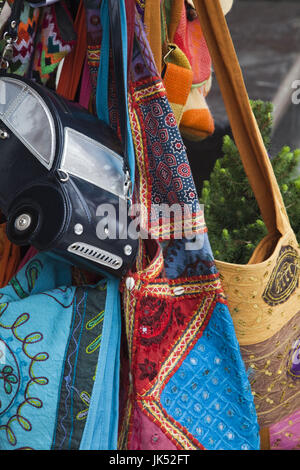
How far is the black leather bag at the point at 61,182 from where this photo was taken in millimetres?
562

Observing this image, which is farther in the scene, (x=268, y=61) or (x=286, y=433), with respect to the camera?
(x=268, y=61)

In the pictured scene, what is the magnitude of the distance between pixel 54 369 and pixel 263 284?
334 millimetres

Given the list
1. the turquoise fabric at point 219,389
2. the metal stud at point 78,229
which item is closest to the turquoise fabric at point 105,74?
the metal stud at point 78,229

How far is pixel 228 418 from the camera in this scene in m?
0.69

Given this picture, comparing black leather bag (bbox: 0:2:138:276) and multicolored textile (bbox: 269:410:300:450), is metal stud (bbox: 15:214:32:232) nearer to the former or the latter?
black leather bag (bbox: 0:2:138:276)

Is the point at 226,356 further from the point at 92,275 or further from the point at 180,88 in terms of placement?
the point at 180,88

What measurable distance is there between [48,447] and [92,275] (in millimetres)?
221

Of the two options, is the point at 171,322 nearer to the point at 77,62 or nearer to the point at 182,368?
the point at 182,368

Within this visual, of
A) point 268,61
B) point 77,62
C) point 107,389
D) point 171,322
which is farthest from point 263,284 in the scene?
point 268,61

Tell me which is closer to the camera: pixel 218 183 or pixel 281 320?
pixel 281 320

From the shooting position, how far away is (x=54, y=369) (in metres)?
0.60

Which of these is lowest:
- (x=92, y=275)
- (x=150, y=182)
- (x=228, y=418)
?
(x=228, y=418)

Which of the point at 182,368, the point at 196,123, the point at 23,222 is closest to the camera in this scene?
the point at 23,222

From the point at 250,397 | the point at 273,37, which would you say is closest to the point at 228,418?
the point at 250,397
